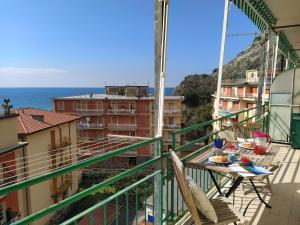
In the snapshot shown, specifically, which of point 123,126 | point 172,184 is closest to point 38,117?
point 123,126

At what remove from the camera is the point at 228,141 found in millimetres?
3414

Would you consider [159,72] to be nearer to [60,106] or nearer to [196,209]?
[196,209]

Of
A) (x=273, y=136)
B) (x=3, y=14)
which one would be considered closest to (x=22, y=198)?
(x=3, y=14)

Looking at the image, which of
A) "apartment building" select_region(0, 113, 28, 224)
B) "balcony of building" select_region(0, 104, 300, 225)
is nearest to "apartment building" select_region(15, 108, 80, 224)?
"apartment building" select_region(0, 113, 28, 224)

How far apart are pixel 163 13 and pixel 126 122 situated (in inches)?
1043

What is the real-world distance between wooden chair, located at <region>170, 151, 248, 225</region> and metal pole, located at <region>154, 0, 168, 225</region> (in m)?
0.27

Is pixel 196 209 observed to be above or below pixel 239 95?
below

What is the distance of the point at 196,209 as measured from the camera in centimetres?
167

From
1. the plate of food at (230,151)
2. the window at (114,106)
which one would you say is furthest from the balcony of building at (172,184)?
the window at (114,106)

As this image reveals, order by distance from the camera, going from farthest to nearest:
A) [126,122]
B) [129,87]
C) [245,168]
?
[129,87]
[126,122]
[245,168]

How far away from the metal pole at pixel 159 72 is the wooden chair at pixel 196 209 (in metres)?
0.27

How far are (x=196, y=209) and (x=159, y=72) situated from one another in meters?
1.11

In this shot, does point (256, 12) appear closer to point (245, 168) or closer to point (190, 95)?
point (245, 168)

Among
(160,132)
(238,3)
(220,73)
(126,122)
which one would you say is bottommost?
(126,122)
